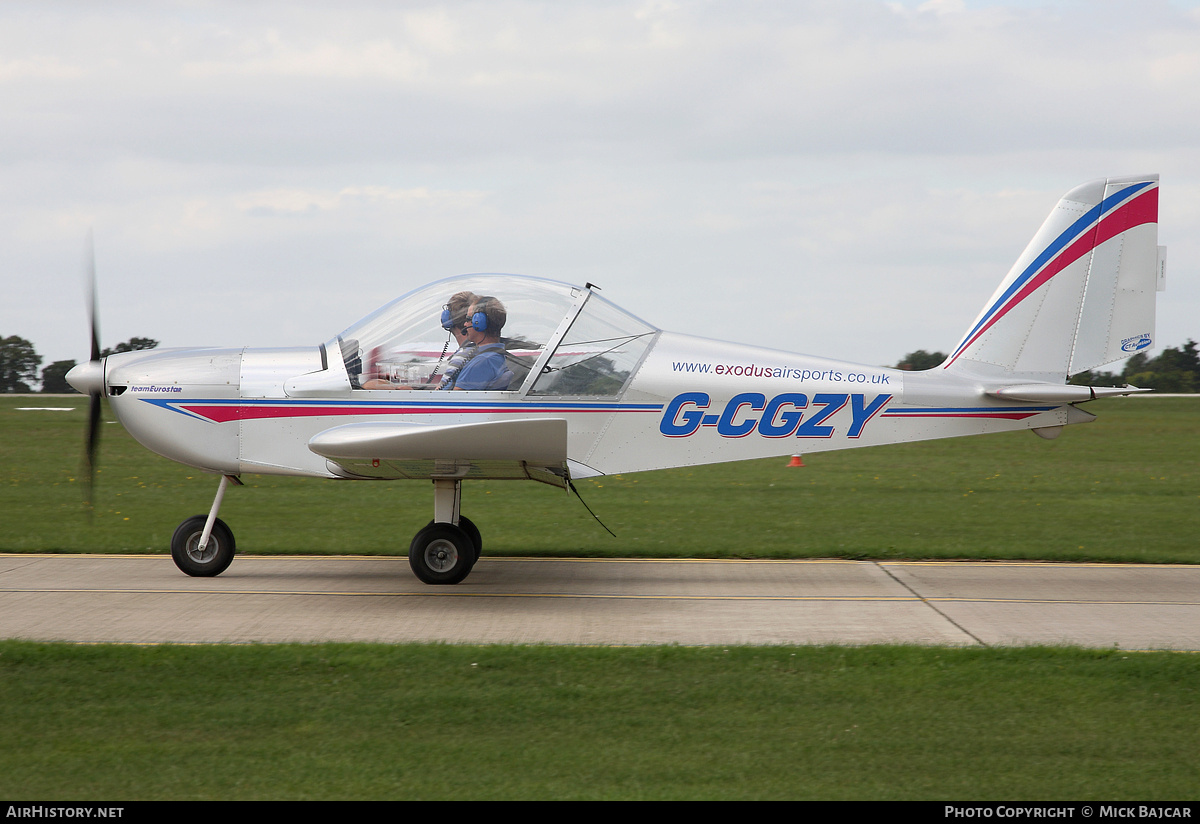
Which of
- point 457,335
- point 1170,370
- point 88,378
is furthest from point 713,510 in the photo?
point 1170,370

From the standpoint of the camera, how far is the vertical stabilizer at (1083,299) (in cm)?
945

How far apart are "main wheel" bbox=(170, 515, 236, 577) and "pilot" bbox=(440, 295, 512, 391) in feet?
8.18

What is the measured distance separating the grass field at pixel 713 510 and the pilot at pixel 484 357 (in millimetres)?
2459

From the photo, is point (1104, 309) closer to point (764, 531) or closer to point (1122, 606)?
point (1122, 606)

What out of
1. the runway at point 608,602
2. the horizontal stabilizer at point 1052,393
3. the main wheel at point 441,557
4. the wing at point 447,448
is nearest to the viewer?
the runway at point 608,602

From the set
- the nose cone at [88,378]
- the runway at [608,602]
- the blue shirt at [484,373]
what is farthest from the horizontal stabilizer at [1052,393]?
the nose cone at [88,378]

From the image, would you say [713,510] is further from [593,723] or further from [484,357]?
[593,723]

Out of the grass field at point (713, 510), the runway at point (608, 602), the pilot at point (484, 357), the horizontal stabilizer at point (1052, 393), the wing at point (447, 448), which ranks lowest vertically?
the grass field at point (713, 510)

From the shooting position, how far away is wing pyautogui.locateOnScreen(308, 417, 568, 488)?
800 cm

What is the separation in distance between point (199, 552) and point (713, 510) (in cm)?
680

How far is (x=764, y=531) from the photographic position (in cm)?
1188

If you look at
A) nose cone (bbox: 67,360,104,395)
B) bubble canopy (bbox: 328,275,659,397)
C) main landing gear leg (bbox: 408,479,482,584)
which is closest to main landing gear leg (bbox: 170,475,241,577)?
nose cone (bbox: 67,360,104,395)

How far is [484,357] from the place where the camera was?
8836 mm

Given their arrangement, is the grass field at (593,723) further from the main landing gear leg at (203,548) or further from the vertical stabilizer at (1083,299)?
the vertical stabilizer at (1083,299)
